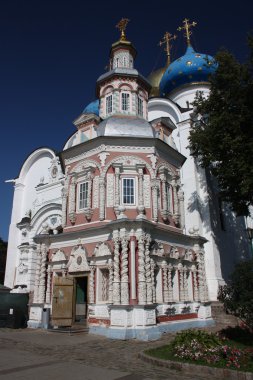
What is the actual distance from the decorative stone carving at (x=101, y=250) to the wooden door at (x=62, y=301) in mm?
1857

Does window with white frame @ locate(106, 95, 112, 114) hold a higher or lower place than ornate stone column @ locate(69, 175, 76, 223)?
higher

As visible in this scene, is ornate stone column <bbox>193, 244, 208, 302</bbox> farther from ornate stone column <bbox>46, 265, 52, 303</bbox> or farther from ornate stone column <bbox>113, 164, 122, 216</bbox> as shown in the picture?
ornate stone column <bbox>46, 265, 52, 303</bbox>

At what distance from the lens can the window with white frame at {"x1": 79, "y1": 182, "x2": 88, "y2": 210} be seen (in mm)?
15634

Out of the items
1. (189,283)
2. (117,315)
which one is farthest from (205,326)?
(117,315)

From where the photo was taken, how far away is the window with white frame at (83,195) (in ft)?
51.3

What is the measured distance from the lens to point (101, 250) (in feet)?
45.2

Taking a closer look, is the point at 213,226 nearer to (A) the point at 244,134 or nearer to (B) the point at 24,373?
(A) the point at 244,134

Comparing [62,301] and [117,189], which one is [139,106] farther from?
[62,301]

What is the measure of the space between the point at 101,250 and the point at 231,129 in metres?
7.46

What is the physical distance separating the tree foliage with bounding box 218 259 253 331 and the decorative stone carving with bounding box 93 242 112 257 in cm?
529

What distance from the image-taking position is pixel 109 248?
44.6 ft

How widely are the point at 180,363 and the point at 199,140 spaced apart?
35.4 ft

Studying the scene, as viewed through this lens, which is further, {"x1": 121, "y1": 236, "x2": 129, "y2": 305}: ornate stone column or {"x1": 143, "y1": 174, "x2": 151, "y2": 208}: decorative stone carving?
{"x1": 143, "y1": 174, "x2": 151, "y2": 208}: decorative stone carving

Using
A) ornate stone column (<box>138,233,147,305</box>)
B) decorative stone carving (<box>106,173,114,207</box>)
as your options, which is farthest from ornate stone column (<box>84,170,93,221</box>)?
ornate stone column (<box>138,233,147,305</box>)
